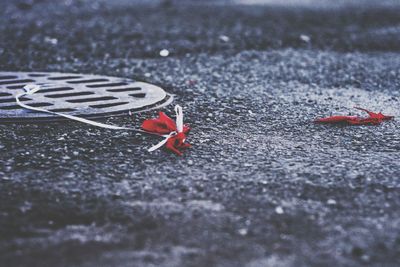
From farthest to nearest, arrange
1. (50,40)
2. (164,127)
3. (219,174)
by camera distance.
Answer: (50,40)
(164,127)
(219,174)

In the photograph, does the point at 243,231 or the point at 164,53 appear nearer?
the point at 243,231

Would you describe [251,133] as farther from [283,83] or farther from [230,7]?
[230,7]

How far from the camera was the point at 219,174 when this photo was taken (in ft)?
6.48

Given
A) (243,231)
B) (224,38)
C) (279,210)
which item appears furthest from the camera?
(224,38)

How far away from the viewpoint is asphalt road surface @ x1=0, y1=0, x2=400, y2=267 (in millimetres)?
1481

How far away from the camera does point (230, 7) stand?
755cm

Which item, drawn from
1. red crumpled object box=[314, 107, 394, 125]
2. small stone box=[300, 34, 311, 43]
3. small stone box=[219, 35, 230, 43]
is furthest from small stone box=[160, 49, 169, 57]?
red crumpled object box=[314, 107, 394, 125]

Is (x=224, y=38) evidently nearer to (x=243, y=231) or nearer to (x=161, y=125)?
(x=161, y=125)

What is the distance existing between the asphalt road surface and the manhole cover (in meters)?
0.11

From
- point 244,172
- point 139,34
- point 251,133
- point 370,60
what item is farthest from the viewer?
point 139,34

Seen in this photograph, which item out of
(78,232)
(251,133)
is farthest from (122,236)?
(251,133)

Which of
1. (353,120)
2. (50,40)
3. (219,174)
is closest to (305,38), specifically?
(50,40)

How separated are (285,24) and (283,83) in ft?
8.19

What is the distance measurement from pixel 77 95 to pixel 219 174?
1.21 m
